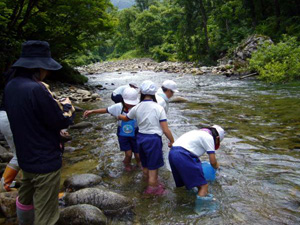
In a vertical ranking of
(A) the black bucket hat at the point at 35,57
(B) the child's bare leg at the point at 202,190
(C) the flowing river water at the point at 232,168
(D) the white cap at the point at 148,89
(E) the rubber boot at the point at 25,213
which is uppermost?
(A) the black bucket hat at the point at 35,57

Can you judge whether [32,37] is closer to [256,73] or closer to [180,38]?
[256,73]

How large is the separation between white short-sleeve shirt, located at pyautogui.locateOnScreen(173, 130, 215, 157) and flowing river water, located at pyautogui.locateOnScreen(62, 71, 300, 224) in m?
0.66

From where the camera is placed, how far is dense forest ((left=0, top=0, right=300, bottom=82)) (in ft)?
38.1

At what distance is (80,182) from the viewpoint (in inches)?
158

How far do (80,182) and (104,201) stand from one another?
2.49ft

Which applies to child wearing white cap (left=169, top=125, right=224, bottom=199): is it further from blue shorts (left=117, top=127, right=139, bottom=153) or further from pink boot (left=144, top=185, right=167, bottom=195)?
blue shorts (left=117, top=127, right=139, bottom=153)

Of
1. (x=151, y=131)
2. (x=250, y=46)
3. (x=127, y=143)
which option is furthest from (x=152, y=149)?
(x=250, y=46)

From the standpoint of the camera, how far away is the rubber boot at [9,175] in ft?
11.2

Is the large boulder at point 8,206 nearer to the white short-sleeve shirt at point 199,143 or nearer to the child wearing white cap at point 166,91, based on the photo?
the white short-sleeve shirt at point 199,143

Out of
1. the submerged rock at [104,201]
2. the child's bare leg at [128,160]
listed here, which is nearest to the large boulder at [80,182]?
the submerged rock at [104,201]

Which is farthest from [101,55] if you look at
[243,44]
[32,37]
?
[32,37]

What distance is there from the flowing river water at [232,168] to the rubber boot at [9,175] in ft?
3.69

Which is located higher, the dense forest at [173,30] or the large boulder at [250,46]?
the dense forest at [173,30]

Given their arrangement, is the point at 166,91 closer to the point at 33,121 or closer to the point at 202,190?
the point at 202,190
